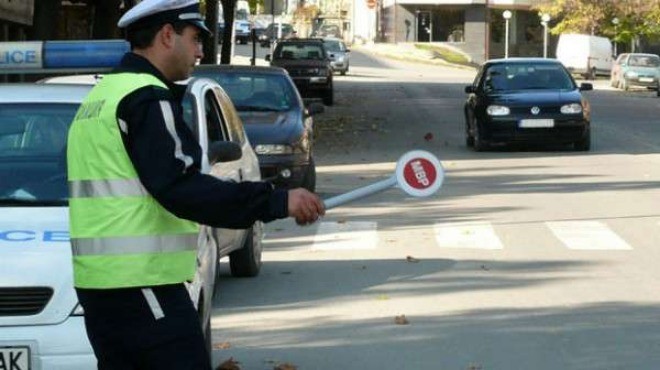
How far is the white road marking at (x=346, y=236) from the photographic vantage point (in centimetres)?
1379

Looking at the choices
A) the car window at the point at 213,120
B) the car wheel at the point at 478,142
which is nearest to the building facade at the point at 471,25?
the car wheel at the point at 478,142

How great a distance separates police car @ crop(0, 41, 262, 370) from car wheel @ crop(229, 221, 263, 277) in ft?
0.78

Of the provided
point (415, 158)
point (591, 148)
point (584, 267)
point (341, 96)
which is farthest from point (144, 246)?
point (341, 96)

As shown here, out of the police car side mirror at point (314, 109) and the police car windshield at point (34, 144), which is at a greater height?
the police car windshield at point (34, 144)

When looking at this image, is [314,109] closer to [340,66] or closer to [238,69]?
[238,69]

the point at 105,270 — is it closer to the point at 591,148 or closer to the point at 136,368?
the point at 136,368

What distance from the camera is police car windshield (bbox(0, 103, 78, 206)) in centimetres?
807

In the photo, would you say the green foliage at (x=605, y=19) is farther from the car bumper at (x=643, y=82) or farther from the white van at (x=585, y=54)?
the car bumper at (x=643, y=82)

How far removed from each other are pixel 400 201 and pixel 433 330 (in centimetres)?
844

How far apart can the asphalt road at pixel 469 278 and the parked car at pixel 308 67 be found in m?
19.1

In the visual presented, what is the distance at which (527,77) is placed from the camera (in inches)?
1038

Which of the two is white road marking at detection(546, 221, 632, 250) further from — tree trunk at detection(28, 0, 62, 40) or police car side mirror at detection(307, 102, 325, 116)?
tree trunk at detection(28, 0, 62, 40)

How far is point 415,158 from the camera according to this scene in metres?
5.20

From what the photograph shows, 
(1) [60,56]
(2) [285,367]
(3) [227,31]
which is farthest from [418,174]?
(3) [227,31]
